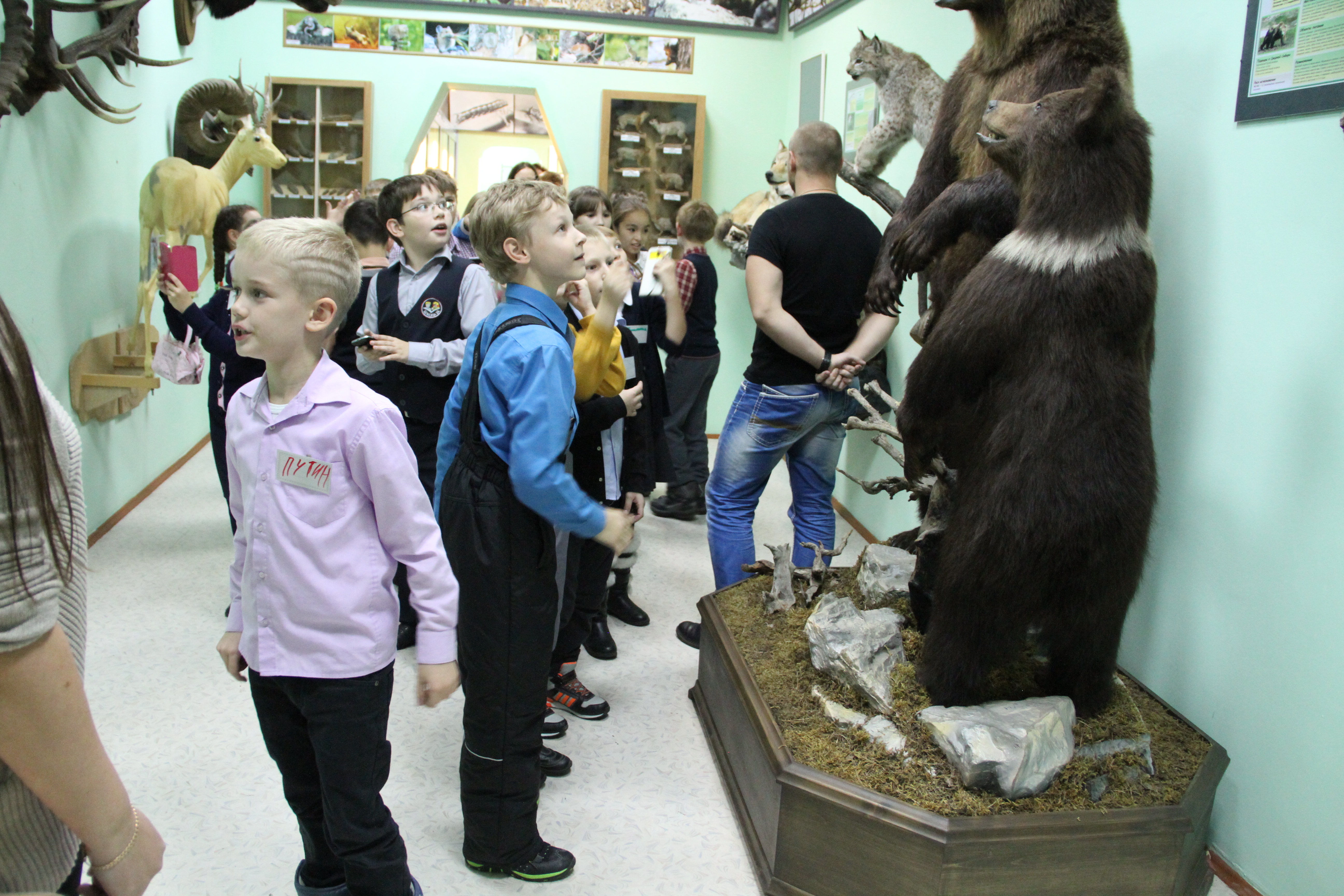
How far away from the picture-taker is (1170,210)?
7.64 feet

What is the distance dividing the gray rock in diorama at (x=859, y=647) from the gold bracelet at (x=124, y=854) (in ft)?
5.17

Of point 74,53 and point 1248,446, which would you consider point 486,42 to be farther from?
point 1248,446

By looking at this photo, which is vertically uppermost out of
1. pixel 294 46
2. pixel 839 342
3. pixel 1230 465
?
pixel 294 46

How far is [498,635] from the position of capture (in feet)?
6.16

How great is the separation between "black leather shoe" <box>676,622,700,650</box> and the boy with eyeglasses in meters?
1.00

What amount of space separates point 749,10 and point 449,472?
542 centimetres

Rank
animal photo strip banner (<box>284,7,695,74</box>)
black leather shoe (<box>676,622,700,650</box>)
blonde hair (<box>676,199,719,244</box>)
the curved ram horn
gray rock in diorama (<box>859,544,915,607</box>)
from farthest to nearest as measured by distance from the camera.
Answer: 1. animal photo strip banner (<box>284,7,695,74</box>)
2. the curved ram horn
3. blonde hair (<box>676,199,719,244</box>)
4. black leather shoe (<box>676,622,700,650</box>)
5. gray rock in diorama (<box>859,544,915,607</box>)

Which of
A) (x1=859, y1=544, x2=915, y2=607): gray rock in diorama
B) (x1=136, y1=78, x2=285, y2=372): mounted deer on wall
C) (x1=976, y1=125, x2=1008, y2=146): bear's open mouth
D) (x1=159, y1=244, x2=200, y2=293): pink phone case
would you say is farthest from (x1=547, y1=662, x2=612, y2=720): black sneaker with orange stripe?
(x1=136, y1=78, x2=285, y2=372): mounted deer on wall

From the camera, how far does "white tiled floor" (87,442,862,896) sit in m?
2.05

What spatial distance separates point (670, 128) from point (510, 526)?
509 cm

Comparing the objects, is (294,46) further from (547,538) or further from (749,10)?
(547,538)

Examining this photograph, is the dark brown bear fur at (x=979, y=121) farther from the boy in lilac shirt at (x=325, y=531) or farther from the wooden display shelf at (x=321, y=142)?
the wooden display shelf at (x=321, y=142)

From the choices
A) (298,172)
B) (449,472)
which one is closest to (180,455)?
(298,172)

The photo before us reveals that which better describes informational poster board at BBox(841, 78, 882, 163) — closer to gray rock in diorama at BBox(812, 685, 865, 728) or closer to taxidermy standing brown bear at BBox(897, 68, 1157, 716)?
taxidermy standing brown bear at BBox(897, 68, 1157, 716)
